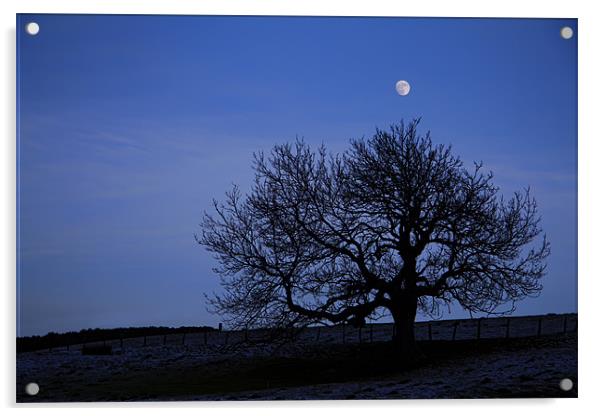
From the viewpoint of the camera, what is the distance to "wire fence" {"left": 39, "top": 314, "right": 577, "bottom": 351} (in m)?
8.43

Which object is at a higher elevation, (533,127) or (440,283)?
(533,127)

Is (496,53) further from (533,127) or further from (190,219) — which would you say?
(190,219)

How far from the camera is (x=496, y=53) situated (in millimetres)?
8500

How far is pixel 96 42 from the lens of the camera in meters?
8.23

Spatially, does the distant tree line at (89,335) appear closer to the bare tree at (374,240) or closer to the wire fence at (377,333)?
the wire fence at (377,333)

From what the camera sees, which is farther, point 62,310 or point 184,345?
point 184,345

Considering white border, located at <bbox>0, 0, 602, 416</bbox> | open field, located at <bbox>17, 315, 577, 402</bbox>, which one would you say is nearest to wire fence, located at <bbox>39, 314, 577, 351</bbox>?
open field, located at <bbox>17, 315, 577, 402</bbox>

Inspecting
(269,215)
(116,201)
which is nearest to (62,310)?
(116,201)
